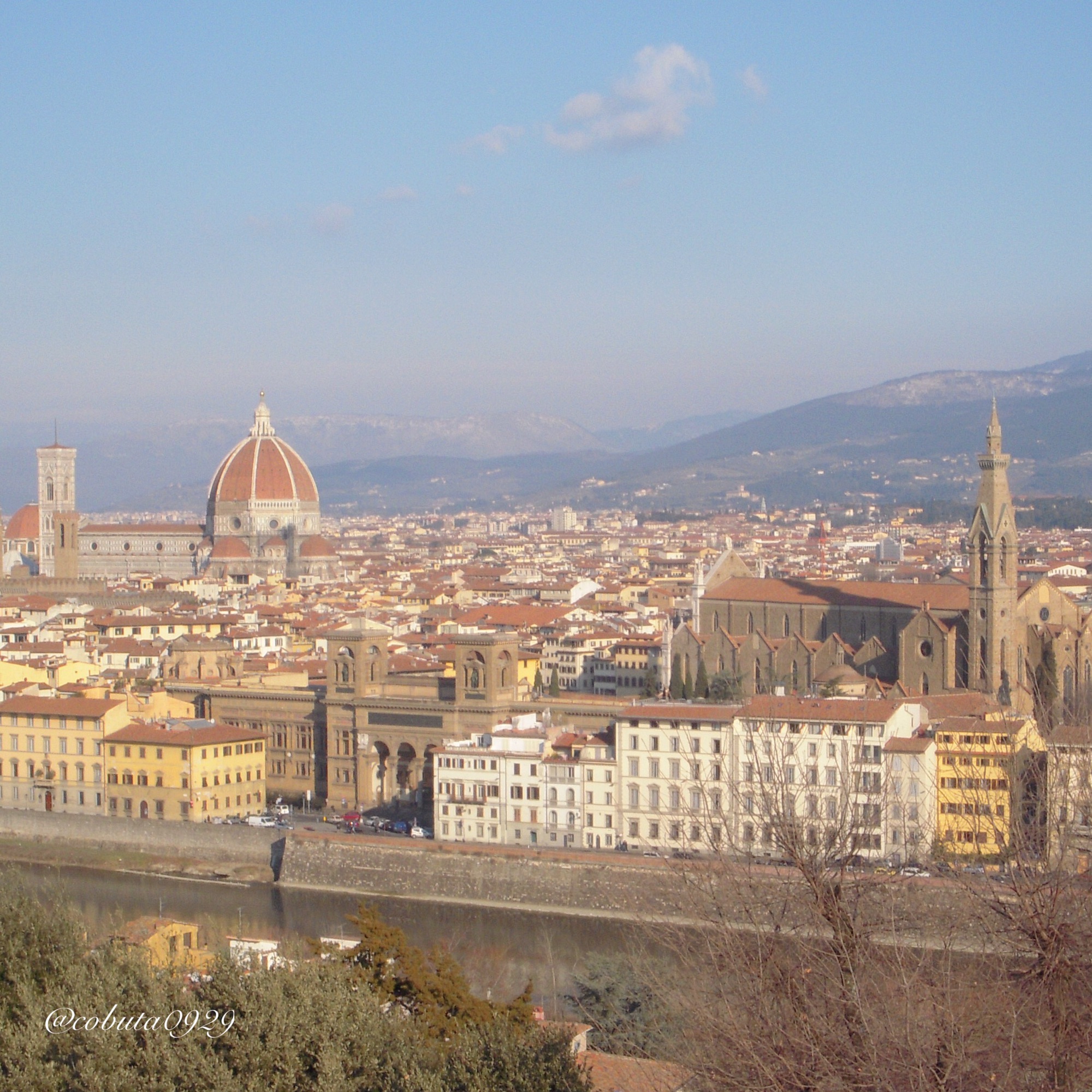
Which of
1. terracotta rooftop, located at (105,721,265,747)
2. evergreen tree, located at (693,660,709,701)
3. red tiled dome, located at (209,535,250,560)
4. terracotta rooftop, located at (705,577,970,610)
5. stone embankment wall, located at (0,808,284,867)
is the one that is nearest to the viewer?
stone embankment wall, located at (0,808,284,867)

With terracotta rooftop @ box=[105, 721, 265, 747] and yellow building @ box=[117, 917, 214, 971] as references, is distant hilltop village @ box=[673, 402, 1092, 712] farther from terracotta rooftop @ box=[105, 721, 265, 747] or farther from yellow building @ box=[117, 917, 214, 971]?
yellow building @ box=[117, 917, 214, 971]

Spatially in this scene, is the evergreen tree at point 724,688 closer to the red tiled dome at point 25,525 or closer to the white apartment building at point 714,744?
the white apartment building at point 714,744

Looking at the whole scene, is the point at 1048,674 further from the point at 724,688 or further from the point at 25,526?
the point at 25,526

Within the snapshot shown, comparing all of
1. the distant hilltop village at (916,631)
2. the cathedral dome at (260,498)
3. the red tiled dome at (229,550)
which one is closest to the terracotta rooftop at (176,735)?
the distant hilltop village at (916,631)

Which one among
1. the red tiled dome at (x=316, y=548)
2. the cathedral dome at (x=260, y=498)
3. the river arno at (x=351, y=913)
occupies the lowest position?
the river arno at (x=351, y=913)

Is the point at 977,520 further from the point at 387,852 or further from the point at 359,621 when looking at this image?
the point at 387,852

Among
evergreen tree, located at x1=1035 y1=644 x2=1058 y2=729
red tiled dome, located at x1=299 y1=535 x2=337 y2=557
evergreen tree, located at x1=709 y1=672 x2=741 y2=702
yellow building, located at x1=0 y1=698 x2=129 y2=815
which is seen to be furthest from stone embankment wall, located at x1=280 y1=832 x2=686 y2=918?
red tiled dome, located at x1=299 y1=535 x2=337 y2=557
